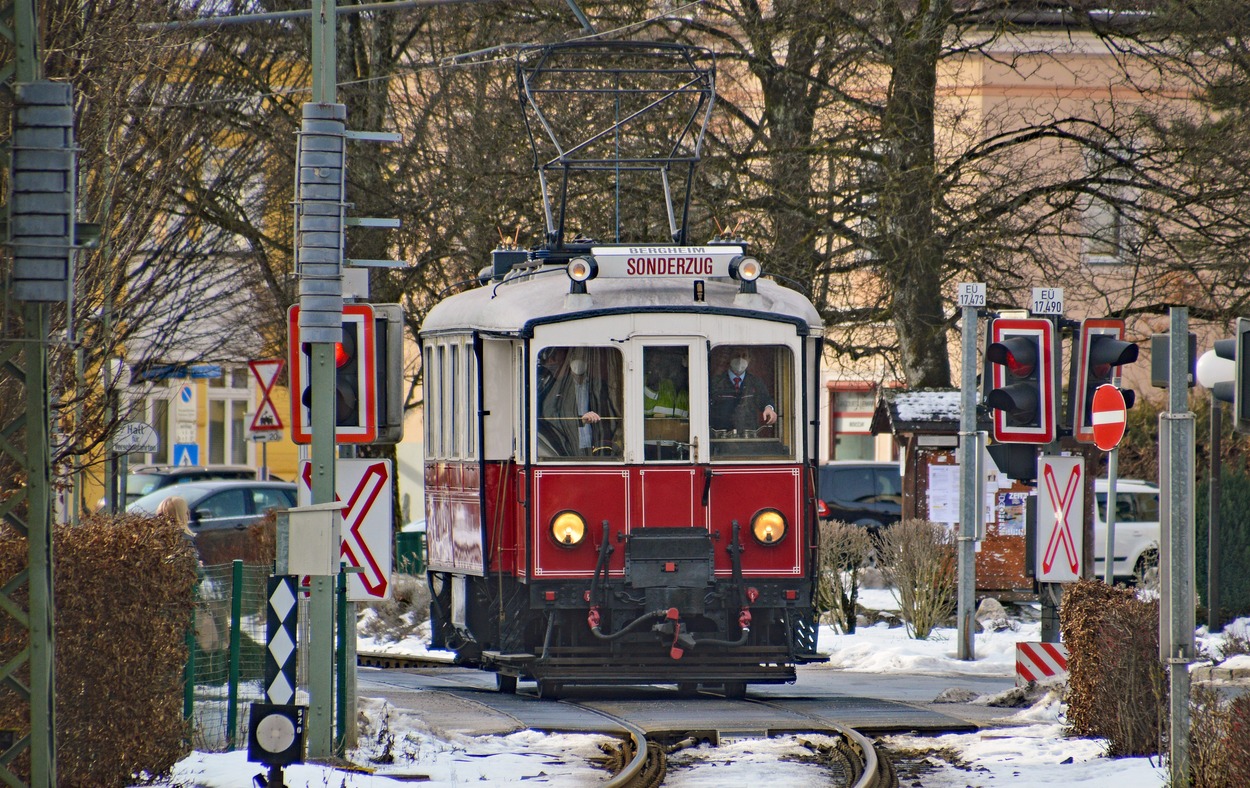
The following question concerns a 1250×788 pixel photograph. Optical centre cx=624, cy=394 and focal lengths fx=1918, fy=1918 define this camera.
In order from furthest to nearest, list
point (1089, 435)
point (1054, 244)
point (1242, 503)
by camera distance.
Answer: point (1054, 244), point (1242, 503), point (1089, 435)

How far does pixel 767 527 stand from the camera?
1408 centimetres

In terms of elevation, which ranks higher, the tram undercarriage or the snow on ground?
the tram undercarriage

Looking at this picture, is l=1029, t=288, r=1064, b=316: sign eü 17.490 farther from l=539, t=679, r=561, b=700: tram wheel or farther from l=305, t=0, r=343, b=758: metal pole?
l=305, t=0, r=343, b=758: metal pole

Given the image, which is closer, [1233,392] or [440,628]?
[1233,392]

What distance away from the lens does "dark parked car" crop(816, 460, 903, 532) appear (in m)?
35.1

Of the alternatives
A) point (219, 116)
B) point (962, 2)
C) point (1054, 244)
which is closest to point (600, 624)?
point (219, 116)

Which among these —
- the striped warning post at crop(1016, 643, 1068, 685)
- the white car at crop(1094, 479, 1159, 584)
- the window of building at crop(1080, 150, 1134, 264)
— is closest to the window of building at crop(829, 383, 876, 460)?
the white car at crop(1094, 479, 1159, 584)

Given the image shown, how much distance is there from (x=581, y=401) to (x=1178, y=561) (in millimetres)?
5503

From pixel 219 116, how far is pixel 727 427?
29.9ft

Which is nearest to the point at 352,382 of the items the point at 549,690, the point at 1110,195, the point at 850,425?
the point at 549,690

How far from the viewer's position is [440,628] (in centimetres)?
1620

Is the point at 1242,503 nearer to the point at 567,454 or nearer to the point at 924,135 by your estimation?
the point at 924,135

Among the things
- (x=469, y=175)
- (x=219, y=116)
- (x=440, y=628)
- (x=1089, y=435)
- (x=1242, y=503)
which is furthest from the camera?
(x=469, y=175)

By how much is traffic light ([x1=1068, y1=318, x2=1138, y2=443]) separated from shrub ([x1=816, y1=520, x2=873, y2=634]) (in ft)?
24.2
